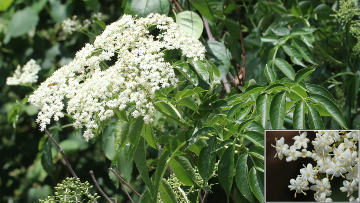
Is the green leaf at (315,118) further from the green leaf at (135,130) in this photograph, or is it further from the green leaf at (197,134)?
the green leaf at (135,130)

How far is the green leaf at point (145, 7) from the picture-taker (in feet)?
4.59

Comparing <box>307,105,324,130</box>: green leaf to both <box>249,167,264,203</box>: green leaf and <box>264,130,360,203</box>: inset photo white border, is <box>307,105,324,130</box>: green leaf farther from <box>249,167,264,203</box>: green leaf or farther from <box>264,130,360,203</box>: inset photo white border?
<box>249,167,264,203</box>: green leaf

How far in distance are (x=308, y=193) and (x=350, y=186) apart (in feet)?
0.26

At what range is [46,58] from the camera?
249 centimetres

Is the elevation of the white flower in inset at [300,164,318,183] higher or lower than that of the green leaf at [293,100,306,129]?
lower

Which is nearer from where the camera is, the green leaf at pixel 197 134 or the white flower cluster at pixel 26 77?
the green leaf at pixel 197 134

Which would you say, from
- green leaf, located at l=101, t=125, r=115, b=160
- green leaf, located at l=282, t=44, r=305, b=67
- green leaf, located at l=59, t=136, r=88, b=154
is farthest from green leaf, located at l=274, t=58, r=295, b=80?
green leaf, located at l=59, t=136, r=88, b=154

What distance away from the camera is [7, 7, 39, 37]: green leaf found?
8.00 ft

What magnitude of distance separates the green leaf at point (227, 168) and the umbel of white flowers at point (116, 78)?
0.55 ft

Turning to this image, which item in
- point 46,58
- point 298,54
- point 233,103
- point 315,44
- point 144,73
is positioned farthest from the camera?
point 46,58

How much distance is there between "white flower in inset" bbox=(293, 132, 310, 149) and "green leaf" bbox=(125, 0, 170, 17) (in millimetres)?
492

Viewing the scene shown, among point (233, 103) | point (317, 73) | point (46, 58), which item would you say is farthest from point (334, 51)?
point (46, 58)

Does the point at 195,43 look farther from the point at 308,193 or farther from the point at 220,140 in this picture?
the point at 308,193

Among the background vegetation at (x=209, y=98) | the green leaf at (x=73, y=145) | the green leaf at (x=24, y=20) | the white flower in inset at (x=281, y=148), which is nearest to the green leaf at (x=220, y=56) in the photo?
the background vegetation at (x=209, y=98)
